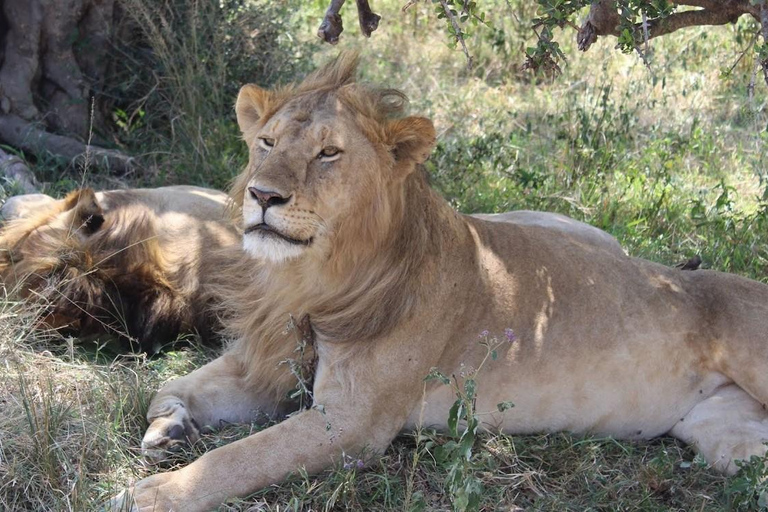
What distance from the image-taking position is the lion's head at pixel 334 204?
329 centimetres

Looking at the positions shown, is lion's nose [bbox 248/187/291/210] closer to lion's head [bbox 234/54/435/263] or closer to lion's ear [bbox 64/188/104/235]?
lion's head [bbox 234/54/435/263]

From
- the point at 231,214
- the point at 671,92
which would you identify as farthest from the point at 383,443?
the point at 671,92

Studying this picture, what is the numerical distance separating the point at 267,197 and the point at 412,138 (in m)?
0.56

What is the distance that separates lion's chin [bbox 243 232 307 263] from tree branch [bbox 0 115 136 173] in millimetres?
2955

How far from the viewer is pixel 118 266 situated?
14.7 feet

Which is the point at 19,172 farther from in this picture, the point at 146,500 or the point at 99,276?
the point at 146,500

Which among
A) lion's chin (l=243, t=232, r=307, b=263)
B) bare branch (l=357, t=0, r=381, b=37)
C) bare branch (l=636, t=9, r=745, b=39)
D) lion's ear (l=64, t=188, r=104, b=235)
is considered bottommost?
lion's ear (l=64, t=188, r=104, b=235)

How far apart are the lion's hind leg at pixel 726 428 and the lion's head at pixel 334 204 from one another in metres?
1.21

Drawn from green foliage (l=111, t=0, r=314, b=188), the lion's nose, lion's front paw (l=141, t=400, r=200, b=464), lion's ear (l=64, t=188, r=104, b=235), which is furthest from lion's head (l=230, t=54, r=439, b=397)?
green foliage (l=111, t=0, r=314, b=188)

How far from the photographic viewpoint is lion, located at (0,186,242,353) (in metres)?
4.32

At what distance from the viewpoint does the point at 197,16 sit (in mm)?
6457

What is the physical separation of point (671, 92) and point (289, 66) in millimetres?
2782

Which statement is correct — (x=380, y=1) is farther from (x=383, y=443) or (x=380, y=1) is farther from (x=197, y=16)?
(x=383, y=443)

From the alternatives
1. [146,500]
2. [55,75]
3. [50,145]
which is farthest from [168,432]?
[55,75]
